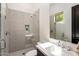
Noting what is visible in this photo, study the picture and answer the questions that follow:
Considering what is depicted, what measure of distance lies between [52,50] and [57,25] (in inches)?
15.9

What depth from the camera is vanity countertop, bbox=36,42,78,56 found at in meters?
1.60

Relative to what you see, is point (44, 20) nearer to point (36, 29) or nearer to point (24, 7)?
point (36, 29)

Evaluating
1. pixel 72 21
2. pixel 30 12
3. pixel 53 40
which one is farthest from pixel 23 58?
pixel 72 21

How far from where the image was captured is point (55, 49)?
167 centimetres

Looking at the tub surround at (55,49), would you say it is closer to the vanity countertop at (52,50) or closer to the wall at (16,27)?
the vanity countertop at (52,50)

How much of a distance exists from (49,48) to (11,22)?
72 centimetres

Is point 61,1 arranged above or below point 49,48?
above

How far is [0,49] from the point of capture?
1.63m

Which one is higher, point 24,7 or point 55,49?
point 24,7

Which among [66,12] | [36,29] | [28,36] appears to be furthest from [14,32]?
[66,12]

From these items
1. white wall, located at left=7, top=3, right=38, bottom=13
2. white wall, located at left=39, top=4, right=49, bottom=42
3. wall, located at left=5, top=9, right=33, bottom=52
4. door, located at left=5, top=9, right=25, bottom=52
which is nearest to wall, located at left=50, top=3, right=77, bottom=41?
white wall, located at left=39, top=4, right=49, bottom=42

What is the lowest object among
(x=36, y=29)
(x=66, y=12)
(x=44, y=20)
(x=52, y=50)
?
(x=52, y=50)

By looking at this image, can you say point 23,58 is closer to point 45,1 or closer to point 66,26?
point 66,26

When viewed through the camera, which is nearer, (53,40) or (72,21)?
(72,21)
